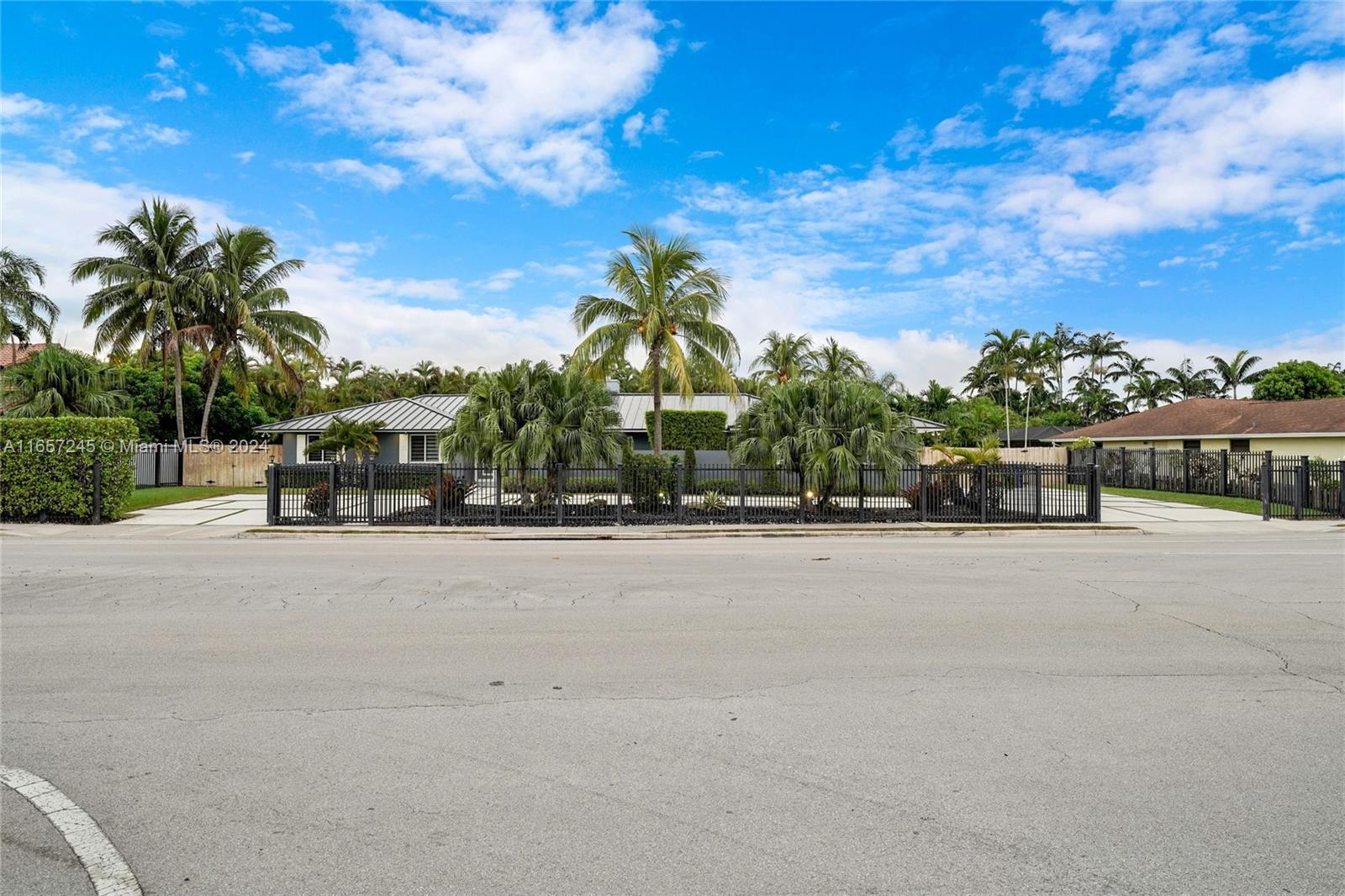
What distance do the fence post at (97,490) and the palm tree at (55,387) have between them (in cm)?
1411

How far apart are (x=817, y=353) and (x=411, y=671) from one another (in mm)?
41040

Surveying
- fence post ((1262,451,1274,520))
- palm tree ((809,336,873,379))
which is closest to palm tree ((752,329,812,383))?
palm tree ((809,336,873,379))

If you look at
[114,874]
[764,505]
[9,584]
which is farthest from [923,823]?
[764,505]

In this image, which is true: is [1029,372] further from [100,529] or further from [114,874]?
[114,874]

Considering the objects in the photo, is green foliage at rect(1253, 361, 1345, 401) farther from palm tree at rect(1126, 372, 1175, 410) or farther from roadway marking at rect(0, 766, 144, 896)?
roadway marking at rect(0, 766, 144, 896)

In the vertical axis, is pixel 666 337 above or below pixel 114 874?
above

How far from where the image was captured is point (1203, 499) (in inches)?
1061

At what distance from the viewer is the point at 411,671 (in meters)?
5.98

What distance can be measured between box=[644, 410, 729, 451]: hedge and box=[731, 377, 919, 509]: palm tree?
14.1 meters

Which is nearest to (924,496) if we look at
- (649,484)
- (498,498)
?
(649,484)

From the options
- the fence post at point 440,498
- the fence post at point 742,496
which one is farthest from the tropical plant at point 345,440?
the fence post at point 742,496

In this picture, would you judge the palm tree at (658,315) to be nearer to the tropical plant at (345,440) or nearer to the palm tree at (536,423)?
the palm tree at (536,423)

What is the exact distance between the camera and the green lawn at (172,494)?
23450 millimetres

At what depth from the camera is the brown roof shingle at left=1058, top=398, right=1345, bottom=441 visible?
3369cm
